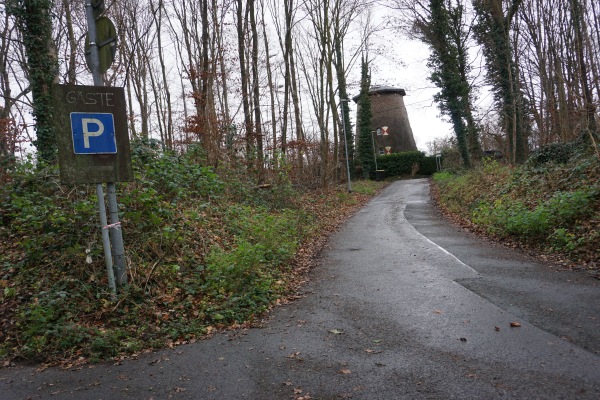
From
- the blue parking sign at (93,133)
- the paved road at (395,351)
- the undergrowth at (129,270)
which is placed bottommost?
the paved road at (395,351)

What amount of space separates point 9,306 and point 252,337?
352 centimetres

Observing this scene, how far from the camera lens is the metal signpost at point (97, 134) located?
6.20 m

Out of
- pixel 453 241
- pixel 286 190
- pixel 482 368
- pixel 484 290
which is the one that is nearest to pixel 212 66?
pixel 286 190

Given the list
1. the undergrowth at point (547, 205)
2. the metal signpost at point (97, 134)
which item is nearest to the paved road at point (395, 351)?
the undergrowth at point (547, 205)

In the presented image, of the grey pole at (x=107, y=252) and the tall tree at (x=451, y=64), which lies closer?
the grey pole at (x=107, y=252)

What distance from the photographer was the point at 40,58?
44.0ft

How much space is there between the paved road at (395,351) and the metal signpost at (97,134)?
224 cm

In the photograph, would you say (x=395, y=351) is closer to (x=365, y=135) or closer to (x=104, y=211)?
(x=104, y=211)

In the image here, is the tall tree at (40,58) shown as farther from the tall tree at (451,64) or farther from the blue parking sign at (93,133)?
the tall tree at (451,64)

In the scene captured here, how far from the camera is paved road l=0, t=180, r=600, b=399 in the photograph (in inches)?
158

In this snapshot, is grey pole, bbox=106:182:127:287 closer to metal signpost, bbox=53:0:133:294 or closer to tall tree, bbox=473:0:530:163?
metal signpost, bbox=53:0:133:294

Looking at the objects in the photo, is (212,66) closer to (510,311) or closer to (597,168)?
(597,168)

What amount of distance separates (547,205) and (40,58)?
14844 mm

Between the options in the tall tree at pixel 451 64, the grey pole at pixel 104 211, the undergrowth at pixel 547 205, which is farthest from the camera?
the tall tree at pixel 451 64
